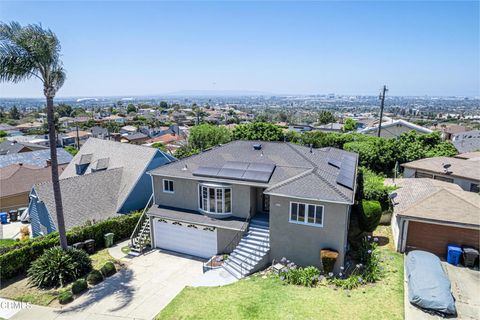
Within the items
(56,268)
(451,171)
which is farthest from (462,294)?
(56,268)

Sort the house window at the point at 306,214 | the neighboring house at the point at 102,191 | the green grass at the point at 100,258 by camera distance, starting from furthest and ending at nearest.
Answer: the neighboring house at the point at 102,191 → the green grass at the point at 100,258 → the house window at the point at 306,214

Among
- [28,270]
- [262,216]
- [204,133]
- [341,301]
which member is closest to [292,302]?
[341,301]

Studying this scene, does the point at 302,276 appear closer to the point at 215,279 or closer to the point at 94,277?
the point at 215,279

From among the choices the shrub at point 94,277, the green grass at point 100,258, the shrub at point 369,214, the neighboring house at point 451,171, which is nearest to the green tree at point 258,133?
the neighboring house at point 451,171

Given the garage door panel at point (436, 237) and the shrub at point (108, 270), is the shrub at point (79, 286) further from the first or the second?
the garage door panel at point (436, 237)

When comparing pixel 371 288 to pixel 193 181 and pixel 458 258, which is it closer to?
pixel 458 258

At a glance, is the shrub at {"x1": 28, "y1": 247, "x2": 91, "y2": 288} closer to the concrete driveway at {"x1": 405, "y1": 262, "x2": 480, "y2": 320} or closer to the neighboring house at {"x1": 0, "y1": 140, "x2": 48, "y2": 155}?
the concrete driveway at {"x1": 405, "y1": 262, "x2": 480, "y2": 320}
